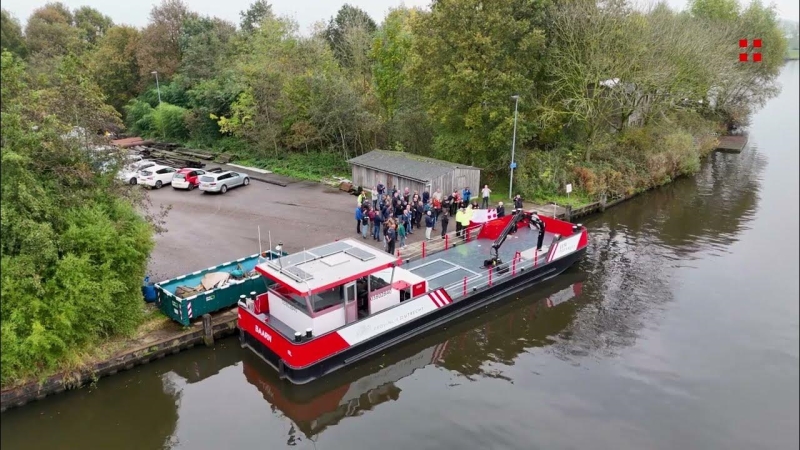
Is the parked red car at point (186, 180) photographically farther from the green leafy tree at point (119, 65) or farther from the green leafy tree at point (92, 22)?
the green leafy tree at point (92, 22)

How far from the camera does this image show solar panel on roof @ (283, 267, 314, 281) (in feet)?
45.4

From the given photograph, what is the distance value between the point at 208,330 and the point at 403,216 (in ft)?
30.7

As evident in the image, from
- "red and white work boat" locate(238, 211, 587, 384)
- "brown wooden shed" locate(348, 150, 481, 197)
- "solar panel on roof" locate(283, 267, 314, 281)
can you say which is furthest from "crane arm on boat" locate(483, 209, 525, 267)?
"solar panel on roof" locate(283, 267, 314, 281)

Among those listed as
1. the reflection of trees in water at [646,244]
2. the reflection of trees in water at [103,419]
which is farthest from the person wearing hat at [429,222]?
the reflection of trees in water at [103,419]

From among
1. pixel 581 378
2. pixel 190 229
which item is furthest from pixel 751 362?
pixel 190 229

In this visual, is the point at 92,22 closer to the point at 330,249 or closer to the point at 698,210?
the point at 330,249

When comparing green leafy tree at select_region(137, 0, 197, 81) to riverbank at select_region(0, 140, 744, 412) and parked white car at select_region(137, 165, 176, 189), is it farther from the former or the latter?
riverbank at select_region(0, 140, 744, 412)

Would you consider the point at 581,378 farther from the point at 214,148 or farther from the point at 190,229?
the point at 214,148

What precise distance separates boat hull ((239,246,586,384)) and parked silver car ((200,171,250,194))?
16.1 m

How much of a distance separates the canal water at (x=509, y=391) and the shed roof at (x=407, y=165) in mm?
9417

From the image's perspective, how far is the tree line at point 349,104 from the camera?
13180 mm

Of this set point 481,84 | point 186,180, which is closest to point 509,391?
point 481,84

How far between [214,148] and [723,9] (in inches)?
1569

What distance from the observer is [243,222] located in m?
25.0
